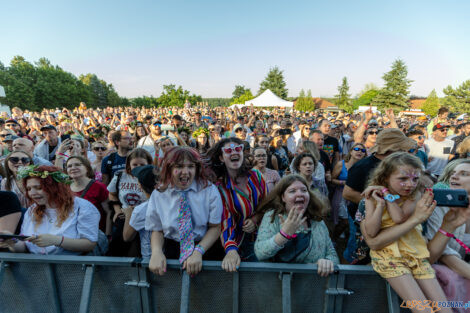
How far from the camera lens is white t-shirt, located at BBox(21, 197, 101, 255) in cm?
214

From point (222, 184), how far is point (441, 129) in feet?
18.9

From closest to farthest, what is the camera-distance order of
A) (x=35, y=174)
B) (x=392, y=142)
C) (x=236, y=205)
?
1. (x=35, y=174)
2. (x=236, y=205)
3. (x=392, y=142)

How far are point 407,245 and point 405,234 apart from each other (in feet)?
0.29

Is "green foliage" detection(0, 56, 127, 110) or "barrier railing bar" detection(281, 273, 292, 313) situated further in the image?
"green foliage" detection(0, 56, 127, 110)

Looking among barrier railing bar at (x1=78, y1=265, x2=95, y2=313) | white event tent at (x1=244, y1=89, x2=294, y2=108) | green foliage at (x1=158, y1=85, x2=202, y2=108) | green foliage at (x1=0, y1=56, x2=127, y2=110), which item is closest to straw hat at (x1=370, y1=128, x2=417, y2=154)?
barrier railing bar at (x1=78, y1=265, x2=95, y2=313)

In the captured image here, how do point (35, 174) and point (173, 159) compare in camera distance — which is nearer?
point (173, 159)

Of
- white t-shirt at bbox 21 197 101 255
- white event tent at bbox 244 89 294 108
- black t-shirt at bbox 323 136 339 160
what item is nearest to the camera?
white t-shirt at bbox 21 197 101 255

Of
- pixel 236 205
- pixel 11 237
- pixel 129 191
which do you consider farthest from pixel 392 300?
pixel 11 237

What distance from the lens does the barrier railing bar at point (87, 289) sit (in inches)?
70.4

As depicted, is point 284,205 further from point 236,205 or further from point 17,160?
point 17,160

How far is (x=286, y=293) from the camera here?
1783 millimetres

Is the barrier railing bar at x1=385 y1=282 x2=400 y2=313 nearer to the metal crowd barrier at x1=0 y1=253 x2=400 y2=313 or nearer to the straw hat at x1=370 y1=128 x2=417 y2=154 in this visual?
the metal crowd barrier at x1=0 y1=253 x2=400 y2=313

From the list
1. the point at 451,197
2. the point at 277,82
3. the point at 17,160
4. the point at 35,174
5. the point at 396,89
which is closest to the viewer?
the point at 451,197

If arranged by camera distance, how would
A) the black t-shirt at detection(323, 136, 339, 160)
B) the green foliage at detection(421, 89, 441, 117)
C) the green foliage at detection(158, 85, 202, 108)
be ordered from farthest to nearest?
the green foliage at detection(421, 89, 441, 117) < the green foliage at detection(158, 85, 202, 108) < the black t-shirt at detection(323, 136, 339, 160)
